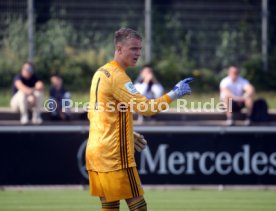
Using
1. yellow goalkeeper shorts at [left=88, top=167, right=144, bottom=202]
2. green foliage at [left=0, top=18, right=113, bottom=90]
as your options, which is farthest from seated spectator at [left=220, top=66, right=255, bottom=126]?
yellow goalkeeper shorts at [left=88, top=167, right=144, bottom=202]

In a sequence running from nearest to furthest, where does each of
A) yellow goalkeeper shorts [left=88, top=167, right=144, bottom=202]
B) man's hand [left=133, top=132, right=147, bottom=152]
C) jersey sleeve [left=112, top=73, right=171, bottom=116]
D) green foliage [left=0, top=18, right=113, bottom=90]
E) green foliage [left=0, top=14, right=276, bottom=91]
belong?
1. jersey sleeve [left=112, top=73, right=171, bottom=116]
2. yellow goalkeeper shorts [left=88, top=167, right=144, bottom=202]
3. man's hand [left=133, top=132, right=147, bottom=152]
4. green foliage [left=0, top=18, right=113, bottom=90]
5. green foliage [left=0, top=14, right=276, bottom=91]

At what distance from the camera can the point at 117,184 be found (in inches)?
297

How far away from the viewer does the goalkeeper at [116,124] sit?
744 centimetres

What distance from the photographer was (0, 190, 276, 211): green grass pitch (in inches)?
468

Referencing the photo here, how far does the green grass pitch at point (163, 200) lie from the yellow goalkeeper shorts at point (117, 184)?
409 centimetres

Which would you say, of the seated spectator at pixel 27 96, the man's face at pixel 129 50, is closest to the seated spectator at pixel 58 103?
the seated spectator at pixel 27 96

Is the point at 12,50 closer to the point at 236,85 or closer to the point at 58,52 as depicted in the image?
the point at 58,52

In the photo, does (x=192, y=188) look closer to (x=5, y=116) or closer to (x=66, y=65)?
(x=5, y=116)

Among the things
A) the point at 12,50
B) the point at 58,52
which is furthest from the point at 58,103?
the point at 58,52

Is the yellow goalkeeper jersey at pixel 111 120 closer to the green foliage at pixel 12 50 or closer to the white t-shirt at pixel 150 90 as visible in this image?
the white t-shirt at pixel 150 90

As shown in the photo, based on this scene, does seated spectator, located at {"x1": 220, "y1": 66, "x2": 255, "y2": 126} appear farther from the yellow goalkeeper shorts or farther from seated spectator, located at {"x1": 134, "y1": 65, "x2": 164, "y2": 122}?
the yellow goalkeeper shorts

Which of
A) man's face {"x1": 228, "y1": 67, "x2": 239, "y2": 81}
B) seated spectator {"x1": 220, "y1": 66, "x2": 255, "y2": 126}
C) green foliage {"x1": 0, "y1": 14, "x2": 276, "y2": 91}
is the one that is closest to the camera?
seated spectator {"x1": 220, "y1": 66, "x2": 255, "y2": 126}

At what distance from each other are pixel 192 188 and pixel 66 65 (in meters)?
7.03

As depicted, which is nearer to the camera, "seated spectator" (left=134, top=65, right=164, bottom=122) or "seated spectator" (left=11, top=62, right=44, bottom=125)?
"seated spectator" (left=11, top=62, right=44, bottom=125)
